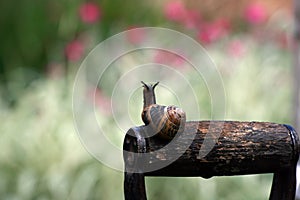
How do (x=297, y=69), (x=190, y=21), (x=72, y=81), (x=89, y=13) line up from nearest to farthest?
(x=297, y=69) → (x=72, y=81) → (x=89, y=13) → (x=190, y=21)

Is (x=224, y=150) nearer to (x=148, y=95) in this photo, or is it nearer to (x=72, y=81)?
(x=148, y=95)

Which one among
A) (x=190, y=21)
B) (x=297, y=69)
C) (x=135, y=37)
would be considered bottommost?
(x=297, y=69)

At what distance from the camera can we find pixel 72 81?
A: 3.58 m

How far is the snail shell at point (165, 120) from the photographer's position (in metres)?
1.09

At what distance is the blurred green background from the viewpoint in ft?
9.32

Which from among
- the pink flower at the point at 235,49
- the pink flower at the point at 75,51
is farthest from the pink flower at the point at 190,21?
the pink flower at the point at 75,51

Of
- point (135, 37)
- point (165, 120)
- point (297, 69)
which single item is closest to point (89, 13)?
point (135, 37)

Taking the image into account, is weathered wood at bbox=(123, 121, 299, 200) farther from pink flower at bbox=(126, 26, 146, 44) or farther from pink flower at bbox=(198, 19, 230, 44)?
pink flower at bbox=(198, 19, 230, 44)

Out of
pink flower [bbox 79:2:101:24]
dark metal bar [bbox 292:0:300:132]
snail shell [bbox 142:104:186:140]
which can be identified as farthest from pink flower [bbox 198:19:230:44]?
snail shell [bbox 142:104:186:140]

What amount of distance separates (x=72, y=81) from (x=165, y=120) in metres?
2.52

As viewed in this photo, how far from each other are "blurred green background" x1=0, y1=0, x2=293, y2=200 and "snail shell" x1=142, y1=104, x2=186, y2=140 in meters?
1.69

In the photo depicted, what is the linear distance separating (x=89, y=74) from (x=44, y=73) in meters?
0.94

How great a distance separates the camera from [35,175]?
282cm

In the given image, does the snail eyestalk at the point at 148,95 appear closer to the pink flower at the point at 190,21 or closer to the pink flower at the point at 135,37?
the pink flower at the point at 135,37
